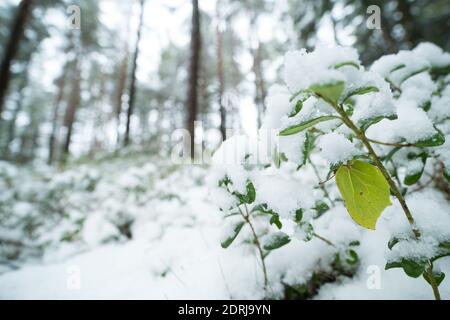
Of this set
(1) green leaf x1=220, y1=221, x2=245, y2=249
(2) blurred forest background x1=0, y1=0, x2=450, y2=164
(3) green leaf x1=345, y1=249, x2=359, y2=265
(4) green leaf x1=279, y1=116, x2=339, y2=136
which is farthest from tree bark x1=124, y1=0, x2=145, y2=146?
(4) green leaf x1=279, y1=116, x2=339, y2=136

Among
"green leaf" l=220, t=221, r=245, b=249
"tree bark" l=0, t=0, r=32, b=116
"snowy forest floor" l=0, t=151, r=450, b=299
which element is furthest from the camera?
"tree bark" l=0, t=0, r=32, b=116

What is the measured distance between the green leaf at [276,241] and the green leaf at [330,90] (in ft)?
1.93

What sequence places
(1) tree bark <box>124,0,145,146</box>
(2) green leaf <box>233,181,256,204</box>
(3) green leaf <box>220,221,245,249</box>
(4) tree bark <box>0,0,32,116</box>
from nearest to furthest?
1. (2) green leaf <box>233,181,256,204</box>
2. (3) green leaf <box>220,221,245,249</box>
3. (4) tree bark <box>0,0,32,116</box>
4. (1) tree bark <box>124,0,145,146</box>

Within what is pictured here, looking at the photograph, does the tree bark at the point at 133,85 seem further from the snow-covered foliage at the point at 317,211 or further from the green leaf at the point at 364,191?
the green leaf at the point at 364,191

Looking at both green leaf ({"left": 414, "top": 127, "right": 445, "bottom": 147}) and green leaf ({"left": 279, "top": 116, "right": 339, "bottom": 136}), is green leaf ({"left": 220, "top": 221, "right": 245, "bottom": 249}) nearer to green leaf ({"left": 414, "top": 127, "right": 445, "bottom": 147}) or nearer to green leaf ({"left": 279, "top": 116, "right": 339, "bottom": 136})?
green leaf ({"left": 279, "top": 116, "right": 339, "bottom": 136})

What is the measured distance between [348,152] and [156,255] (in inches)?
59.1

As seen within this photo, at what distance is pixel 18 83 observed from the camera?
1870 cm

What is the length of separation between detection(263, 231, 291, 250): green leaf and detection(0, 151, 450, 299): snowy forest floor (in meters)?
0.23

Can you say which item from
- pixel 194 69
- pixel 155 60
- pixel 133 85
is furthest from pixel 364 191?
pixel 155 60

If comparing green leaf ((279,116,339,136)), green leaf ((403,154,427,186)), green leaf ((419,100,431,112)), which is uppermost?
green leaf ((419,100,431,112))

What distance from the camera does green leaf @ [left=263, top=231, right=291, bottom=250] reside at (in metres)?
0.97

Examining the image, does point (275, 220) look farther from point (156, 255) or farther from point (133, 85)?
point (133, 85)

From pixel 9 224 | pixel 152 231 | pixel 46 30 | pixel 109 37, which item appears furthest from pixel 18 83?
pixel 152 231
